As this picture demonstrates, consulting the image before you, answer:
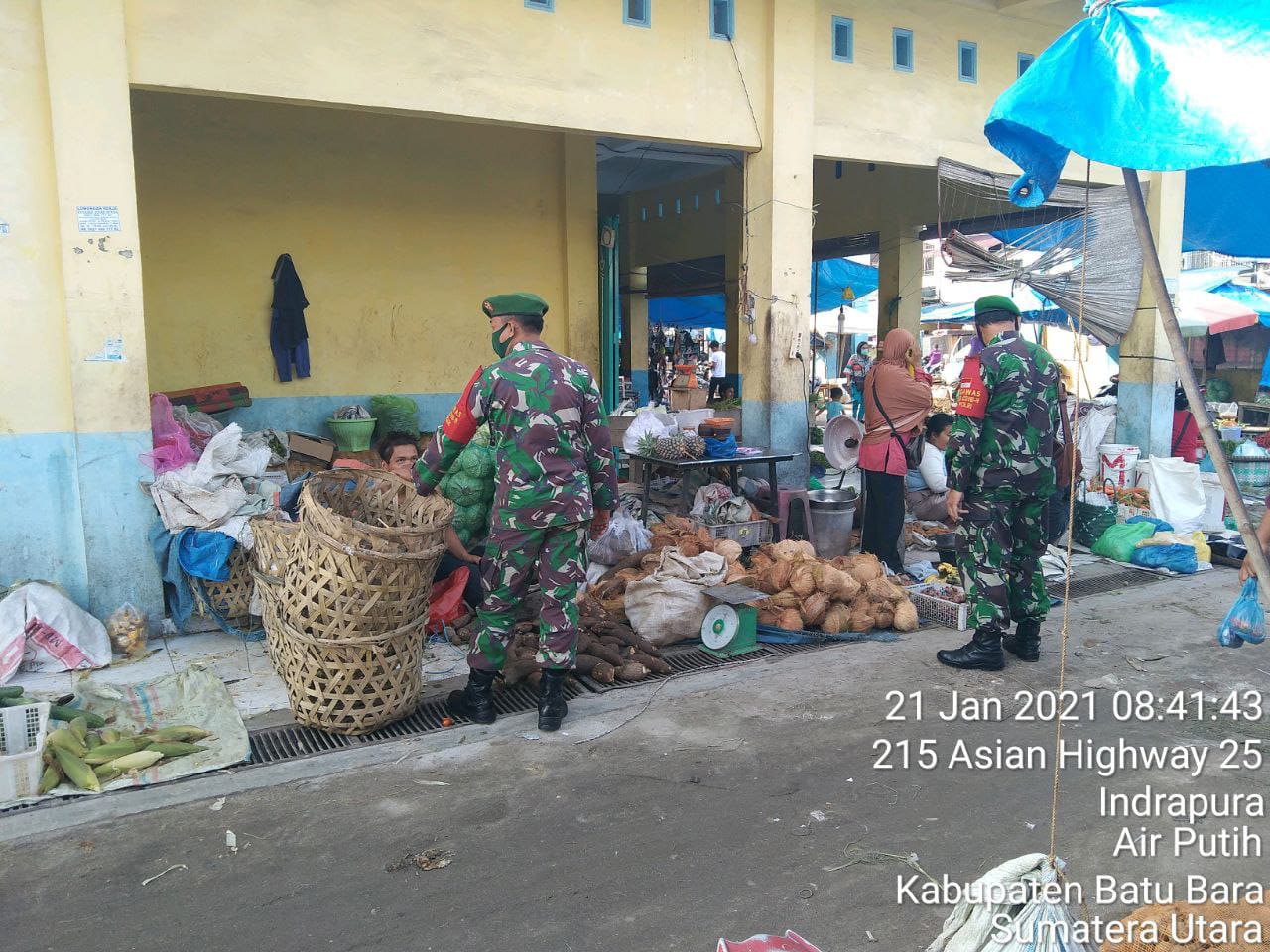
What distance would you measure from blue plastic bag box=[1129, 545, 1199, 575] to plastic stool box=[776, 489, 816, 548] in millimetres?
2868

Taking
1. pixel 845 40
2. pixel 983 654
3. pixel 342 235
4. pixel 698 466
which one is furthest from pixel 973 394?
pixel 342 235

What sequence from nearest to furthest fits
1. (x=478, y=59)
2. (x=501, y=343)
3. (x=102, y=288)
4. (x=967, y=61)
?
Result: (x=501, y=343) → (x=102, y=288) → (x=478, y=59) → (x=967, y=61)

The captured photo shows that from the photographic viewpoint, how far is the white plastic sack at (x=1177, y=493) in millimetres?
9172

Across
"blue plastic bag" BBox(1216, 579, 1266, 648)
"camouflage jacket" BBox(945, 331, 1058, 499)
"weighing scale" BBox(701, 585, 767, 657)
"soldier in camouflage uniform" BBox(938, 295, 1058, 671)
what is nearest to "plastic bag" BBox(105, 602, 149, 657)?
"weighing scale" BBox(701, 585, 767, 657)

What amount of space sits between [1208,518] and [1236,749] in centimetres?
597

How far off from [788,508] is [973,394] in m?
2.67

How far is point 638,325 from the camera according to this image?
1622 cm

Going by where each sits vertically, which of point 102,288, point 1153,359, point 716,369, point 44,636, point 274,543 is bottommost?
point 44,636

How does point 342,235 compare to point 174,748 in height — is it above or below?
above

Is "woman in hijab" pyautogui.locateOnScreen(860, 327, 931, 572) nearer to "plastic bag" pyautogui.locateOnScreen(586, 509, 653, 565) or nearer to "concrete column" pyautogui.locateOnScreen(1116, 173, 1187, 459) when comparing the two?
"plastic bag" pyautogui.locateOnScreen(586, 509, 653, 565)

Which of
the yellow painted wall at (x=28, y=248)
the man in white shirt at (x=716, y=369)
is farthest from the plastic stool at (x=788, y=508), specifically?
the yellow painted wall at (x=28, y=248)

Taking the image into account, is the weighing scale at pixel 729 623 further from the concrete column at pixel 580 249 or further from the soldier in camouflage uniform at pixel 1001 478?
the concrete column at pixel 580 249

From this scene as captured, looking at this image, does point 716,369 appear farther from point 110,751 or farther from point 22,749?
point 22,749

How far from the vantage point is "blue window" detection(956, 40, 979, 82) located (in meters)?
9.08
